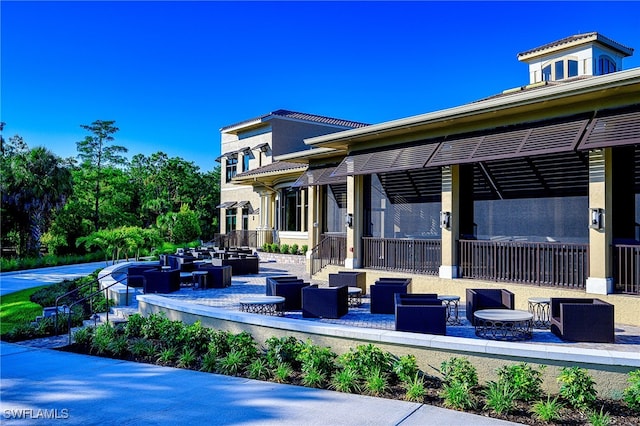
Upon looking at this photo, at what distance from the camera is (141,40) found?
19078 mm

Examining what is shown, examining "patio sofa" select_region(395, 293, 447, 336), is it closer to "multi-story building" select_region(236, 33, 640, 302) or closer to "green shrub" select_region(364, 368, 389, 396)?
"green shrub" select_region(364, 368, 389, 396)

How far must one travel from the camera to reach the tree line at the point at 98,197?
29.2 m

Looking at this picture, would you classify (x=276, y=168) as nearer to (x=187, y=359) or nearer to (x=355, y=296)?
(x=355, y=296)

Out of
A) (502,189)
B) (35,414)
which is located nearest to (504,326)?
(35,414)

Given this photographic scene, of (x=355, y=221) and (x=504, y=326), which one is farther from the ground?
(x=355, y=221)

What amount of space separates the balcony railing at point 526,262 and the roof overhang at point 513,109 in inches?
113

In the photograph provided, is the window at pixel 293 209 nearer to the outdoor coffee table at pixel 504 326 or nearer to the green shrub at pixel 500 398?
the outdoor coffee table at pixel 504 326

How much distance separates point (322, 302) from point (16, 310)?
11481 millimetres

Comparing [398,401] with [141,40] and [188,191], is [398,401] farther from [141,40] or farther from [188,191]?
[188,191]

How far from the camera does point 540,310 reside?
9805 mm

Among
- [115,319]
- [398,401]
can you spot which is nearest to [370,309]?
[398,401]

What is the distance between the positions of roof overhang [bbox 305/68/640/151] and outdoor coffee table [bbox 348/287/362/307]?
4.57m

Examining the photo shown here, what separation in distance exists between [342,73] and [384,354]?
2236 centimetres

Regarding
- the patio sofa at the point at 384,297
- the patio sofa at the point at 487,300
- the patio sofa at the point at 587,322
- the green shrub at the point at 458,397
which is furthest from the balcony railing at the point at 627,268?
the green shrub at the point at 458,397
